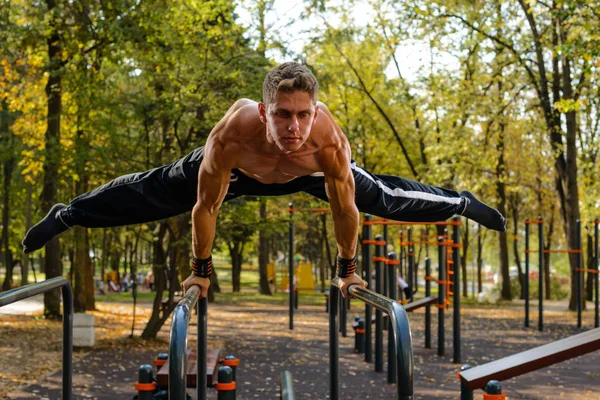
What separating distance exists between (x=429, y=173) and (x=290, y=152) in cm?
1778

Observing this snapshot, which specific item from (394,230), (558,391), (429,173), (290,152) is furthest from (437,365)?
(394,230)

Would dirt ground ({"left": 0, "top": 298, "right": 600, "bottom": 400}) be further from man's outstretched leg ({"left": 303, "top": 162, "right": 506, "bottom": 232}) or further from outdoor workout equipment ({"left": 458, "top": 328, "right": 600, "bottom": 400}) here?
man's outstretched leg ({"left": 303, "top": 162, "right": 506, "bottom": 232})

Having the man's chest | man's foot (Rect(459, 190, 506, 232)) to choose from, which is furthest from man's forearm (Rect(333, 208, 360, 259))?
man's foot (Rect(459, 190, 506, 232))

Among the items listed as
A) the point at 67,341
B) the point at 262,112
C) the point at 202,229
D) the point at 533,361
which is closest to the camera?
the point at 262,112

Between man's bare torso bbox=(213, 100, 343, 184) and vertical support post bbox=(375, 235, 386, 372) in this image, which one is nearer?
man's bare torso bbox=(213, 100, 343, 184)

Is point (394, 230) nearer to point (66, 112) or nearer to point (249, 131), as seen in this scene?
point (66, 112)

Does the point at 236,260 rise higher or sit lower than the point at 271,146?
lower

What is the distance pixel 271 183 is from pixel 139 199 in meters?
0.84

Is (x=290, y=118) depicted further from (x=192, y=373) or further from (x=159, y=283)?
(x=159, y=283)

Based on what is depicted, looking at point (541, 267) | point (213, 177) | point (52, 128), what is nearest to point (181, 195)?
point (213, 177)

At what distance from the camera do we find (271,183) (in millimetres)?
3383

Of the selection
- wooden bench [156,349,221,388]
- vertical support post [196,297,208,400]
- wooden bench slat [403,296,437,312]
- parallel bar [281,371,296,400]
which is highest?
vertical support post [196,297,208,400]

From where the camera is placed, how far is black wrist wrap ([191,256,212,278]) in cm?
327

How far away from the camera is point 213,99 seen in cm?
1052
